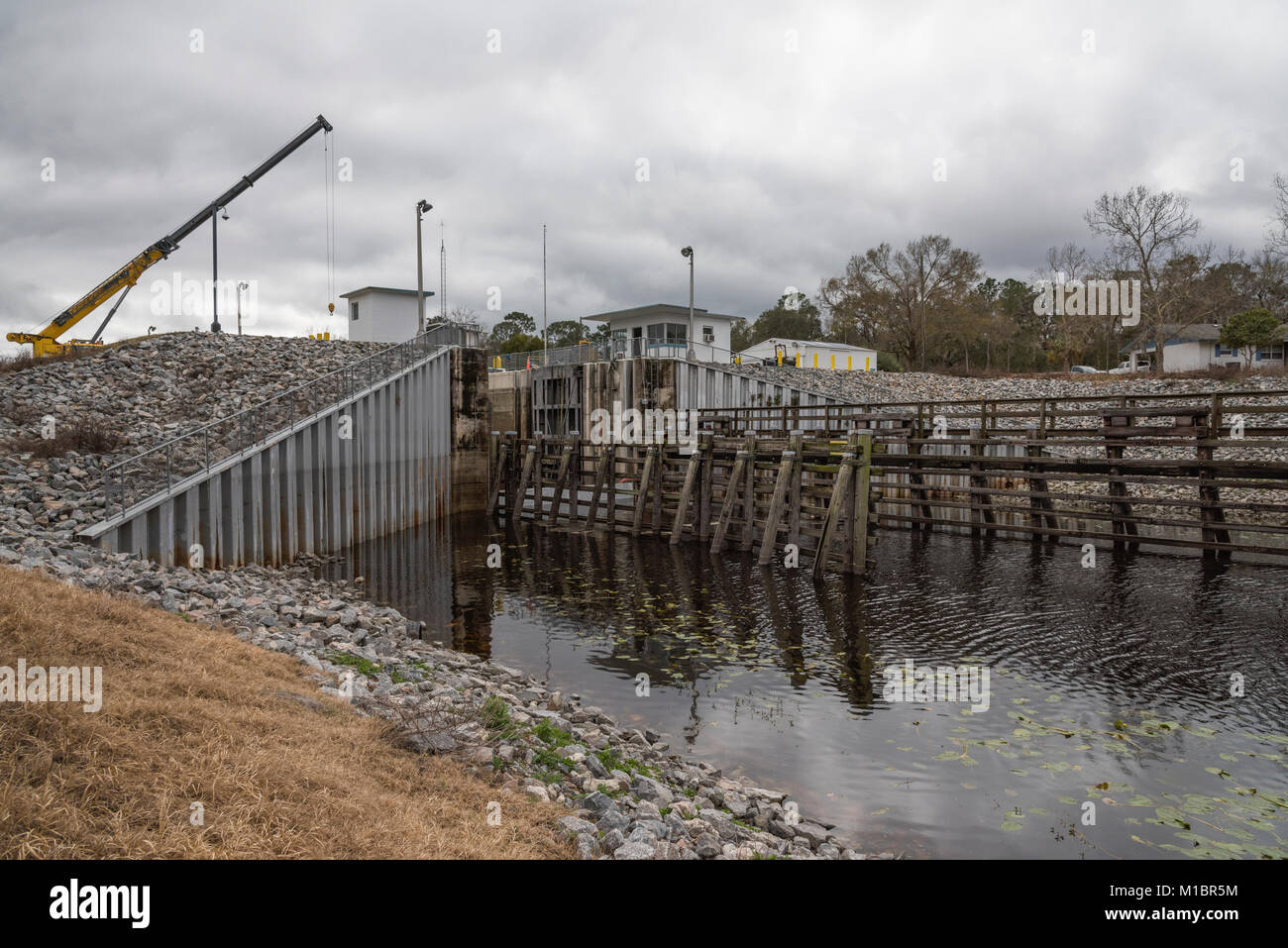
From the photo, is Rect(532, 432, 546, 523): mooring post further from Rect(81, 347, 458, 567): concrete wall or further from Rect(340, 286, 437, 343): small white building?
Rect(340, 286, 437, 343): small white building

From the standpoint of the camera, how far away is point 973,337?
215ft

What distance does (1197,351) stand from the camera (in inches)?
2324

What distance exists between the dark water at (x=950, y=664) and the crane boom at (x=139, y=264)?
853 inches

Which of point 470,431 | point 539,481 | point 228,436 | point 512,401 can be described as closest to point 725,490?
point 539,481

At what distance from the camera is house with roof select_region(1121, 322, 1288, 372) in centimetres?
5512

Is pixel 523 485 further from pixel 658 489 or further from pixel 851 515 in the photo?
pixel 851 515

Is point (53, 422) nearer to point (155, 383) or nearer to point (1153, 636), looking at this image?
point (155, 383)

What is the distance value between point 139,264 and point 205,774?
36405 millimetres

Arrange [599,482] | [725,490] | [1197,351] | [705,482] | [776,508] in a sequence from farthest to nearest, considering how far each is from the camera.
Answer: [1197,351] → [599,482] → [725,490] → [705,482] → [776,508]

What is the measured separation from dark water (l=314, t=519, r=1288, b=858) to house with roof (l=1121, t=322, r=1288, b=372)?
47202 millimetres

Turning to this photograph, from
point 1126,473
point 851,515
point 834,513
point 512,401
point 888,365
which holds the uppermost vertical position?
point 888,365

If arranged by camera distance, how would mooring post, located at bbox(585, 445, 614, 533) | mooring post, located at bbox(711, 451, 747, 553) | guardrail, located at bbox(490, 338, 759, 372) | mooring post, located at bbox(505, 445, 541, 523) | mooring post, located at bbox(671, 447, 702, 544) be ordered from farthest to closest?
1. guardrail, located at bbox(490, 338, 759, 372)
2. mooring post, located at bbox(505, 445, 541, 523)
3. mooring post, located at bbox(585, 445, 614, 533)
4. mooring post, located at bbox(671, 447, 702, 544)
5. mooring post, located at bbox(711, 451, 747, 553)

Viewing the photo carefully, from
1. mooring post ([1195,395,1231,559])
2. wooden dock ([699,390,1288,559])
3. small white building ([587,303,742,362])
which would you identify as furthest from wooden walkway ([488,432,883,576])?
small white building ([587,303,742,362])
